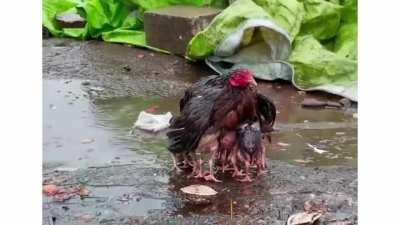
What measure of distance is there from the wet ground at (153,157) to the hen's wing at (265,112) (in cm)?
30

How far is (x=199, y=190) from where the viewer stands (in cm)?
430

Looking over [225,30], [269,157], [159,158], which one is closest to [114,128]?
[159,158]

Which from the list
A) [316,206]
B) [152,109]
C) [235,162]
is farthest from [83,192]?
[152,109]

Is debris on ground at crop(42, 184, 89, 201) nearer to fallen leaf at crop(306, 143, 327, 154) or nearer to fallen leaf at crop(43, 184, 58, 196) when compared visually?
fallen leaf at crop(43, 184, 58, 196)

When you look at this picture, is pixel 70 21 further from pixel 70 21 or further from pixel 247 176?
pixel 247 176

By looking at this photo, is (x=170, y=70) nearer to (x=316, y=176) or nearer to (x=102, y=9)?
(x=102, y=9)

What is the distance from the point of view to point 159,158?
4.84 meters

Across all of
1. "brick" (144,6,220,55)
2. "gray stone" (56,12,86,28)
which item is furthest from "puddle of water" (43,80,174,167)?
"gray stone" (56,12,86,28)

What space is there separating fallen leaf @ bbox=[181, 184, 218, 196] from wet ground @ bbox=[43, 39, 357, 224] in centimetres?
6

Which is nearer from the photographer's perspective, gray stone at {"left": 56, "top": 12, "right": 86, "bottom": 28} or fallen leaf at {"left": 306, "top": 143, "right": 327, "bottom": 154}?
fallen leaf at {"left": 306, "top": 143, "right": 327, "bottom": 154}

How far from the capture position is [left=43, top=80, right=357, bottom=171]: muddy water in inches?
192

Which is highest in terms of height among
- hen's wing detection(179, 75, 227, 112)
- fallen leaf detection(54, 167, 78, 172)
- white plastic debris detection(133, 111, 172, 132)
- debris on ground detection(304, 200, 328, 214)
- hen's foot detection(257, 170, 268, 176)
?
hen's wing detection(179, 75, 227, 112)

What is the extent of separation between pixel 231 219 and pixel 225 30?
3.71 m

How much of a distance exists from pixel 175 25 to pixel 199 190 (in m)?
4.02
